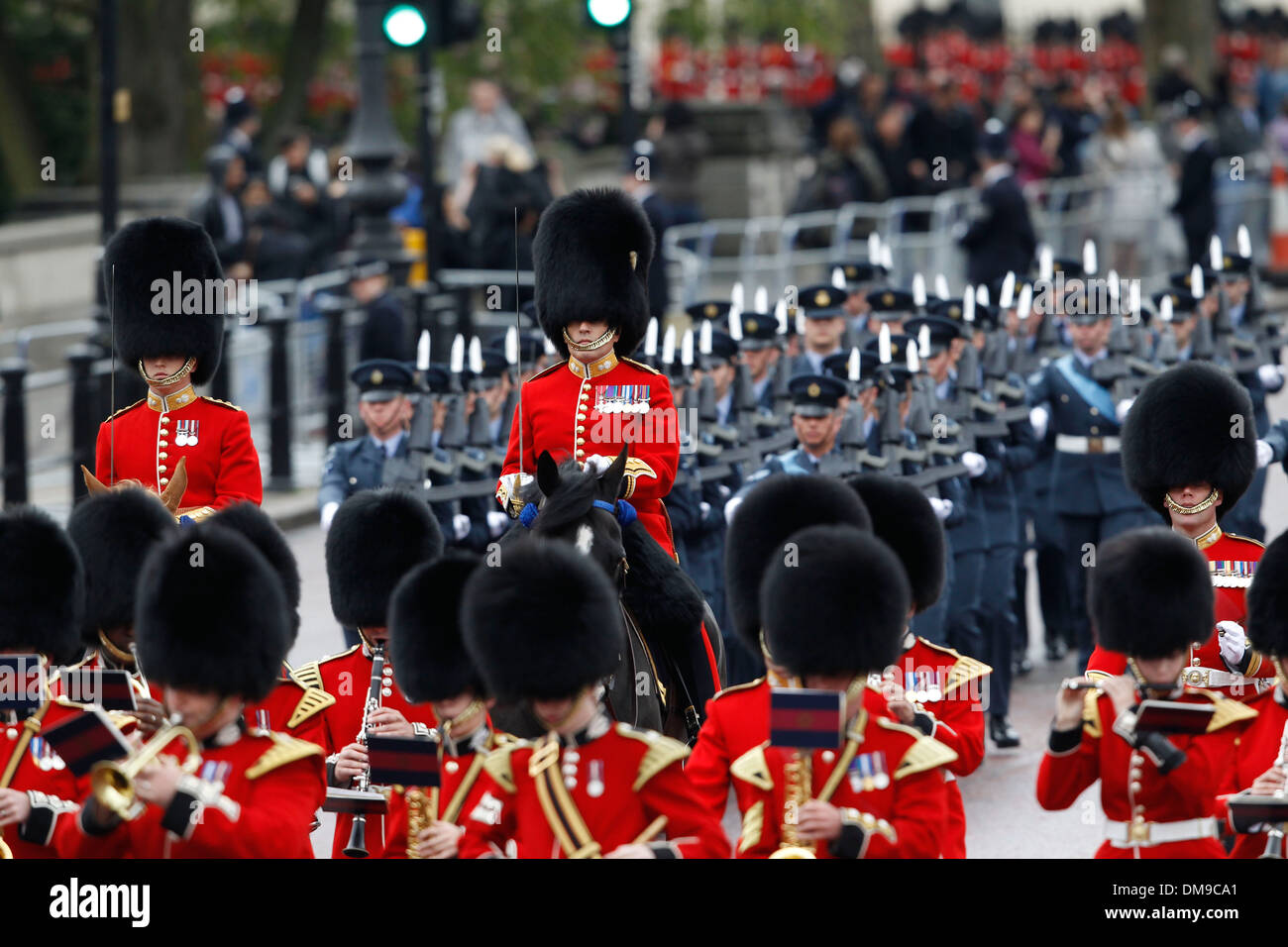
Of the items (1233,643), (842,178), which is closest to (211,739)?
(1233,643)

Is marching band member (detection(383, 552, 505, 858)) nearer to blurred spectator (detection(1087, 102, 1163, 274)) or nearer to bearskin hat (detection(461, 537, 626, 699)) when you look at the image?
bearskin hat (detection(461, 537, 626, 699))

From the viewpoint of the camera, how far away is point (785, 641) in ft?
17.7

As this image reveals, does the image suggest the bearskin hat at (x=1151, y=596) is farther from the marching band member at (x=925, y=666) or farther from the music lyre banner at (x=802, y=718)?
the music lyre banner at (x=802, y=718)

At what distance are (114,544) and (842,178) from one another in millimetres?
14089

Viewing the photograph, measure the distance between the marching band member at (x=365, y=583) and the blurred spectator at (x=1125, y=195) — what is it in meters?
15.5

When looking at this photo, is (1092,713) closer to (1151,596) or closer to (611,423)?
(1151,596)

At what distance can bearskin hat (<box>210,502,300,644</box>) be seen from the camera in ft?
21.9
